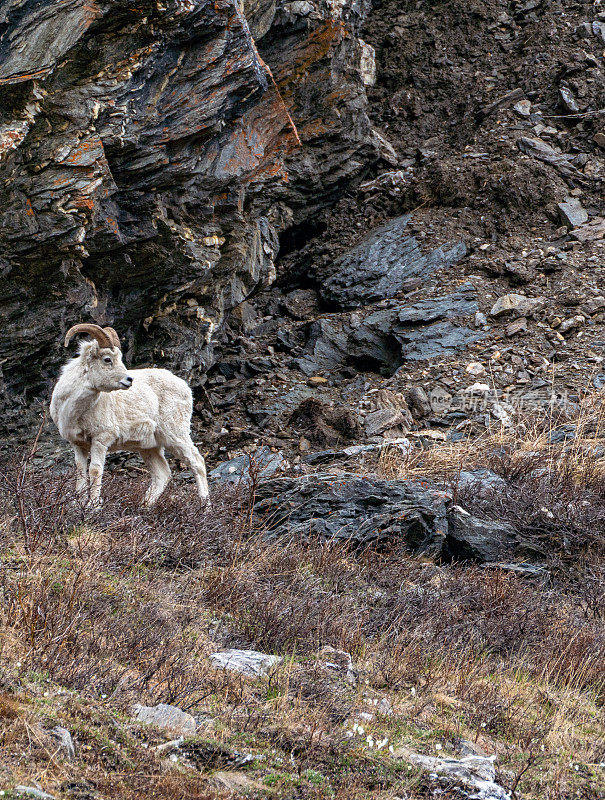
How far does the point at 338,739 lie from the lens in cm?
404

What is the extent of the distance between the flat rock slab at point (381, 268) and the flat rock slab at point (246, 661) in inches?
489

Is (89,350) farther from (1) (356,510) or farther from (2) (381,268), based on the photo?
(2) (381,268)

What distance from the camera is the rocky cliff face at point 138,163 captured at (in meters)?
9.98

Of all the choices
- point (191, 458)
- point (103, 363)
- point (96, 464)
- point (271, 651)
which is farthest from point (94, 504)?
point (191, 458)

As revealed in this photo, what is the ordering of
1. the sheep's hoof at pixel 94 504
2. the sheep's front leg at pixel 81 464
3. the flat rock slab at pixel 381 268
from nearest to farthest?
the sheep's hoof at pixel 94 504
the sheep's front leg at pixel 81 464
the flat rock slab at pixel 381 268

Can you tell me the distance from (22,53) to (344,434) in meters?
6.93

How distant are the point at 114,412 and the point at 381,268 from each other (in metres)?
9.47

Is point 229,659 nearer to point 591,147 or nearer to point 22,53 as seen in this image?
point 22,53

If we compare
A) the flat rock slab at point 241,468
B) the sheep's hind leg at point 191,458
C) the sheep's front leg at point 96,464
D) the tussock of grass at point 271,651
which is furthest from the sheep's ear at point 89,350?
the flat rock slab at point 241,468

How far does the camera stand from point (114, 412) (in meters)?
8.79

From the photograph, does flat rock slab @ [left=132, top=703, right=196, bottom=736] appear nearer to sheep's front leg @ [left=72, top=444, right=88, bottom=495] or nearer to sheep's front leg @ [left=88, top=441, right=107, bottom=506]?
sheep's front leg @ [left=88, top=441, right=107, bottom=506]

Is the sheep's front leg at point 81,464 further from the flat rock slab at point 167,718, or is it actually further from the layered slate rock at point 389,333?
the layered slate rock at point 389,333

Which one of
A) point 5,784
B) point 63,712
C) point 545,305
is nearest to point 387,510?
point 63,712

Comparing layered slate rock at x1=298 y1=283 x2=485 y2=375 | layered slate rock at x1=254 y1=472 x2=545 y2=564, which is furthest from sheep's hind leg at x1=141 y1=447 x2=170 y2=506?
layered slate rock at x1=298 y1=283 x2=485 y2=375
